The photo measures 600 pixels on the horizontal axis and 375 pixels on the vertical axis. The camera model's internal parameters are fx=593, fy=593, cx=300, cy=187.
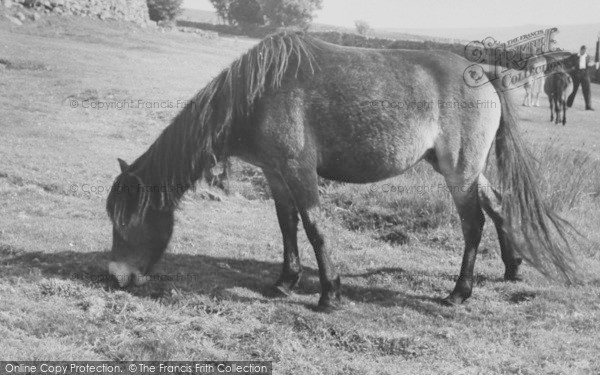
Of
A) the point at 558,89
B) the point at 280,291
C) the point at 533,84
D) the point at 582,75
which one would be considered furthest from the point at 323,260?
the point at 582,75

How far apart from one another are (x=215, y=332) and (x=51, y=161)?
6189mm

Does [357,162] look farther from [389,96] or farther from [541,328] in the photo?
[541,328]

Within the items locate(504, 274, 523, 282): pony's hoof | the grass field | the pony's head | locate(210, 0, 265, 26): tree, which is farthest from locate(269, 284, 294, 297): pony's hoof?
locate(210, 0, 265, 26): tree

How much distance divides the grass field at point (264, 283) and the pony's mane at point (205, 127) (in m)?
0.99

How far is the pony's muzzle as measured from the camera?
18.3 ft

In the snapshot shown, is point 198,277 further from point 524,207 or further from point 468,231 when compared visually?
point 524,207

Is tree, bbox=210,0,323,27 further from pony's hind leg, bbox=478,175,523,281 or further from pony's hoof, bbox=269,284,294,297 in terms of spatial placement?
pony's hoof, bbox=269,284,294,297

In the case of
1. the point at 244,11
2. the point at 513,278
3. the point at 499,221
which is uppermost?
the point at 244,11

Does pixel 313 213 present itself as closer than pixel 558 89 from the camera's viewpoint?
Yes

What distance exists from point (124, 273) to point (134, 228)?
44 cm

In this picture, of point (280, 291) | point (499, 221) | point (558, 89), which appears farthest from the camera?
point (558, 89)

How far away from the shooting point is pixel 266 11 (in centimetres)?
6053

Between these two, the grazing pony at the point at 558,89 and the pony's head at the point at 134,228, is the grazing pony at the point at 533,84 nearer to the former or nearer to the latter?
the grazing pony at the point at 558,89

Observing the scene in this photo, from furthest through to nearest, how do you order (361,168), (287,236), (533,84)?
1. (533,84)
2. (287,236)
3. (361,168)
